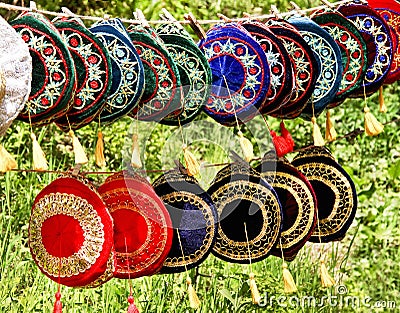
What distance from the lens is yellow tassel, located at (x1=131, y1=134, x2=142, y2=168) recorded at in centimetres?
190

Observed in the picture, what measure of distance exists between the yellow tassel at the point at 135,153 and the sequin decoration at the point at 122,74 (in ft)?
0.43

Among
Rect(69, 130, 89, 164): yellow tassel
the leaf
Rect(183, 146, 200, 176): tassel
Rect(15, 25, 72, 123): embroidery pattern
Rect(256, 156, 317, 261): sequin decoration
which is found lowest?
the leaf

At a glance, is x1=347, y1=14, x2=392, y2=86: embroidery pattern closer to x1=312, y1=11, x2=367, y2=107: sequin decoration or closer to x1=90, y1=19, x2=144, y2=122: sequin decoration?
x1=312, y1=11, x2=367, y2=107: sequin decoration

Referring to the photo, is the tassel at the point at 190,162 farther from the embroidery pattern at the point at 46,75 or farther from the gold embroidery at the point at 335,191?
the gold embroidery at the point at 335,191

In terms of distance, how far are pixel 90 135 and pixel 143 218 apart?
6.50 ft

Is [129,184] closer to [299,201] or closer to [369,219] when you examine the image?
[299,201]

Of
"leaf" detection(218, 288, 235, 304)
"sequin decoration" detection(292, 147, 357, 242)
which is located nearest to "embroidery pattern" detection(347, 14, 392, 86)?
"sequin decoration" detection(292, 147, 357, 242)

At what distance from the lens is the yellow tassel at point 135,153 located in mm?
1896

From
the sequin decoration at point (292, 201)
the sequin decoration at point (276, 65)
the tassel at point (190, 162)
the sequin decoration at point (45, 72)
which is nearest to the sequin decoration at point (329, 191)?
the sequin decoration at point (292, 201)

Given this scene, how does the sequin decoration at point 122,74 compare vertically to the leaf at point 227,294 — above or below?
above

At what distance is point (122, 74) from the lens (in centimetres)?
176

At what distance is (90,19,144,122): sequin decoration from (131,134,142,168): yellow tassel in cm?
13

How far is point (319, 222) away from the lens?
234 cm

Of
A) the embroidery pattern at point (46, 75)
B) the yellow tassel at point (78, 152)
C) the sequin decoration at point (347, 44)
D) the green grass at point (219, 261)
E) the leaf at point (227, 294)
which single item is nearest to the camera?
the embroidery pattern at point (46, 75)
